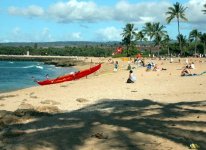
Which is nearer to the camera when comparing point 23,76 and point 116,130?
point 116,130

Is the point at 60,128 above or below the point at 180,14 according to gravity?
below

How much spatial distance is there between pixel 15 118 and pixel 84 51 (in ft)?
591

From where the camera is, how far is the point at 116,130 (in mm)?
9641

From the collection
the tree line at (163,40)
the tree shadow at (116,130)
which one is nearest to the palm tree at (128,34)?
the tree line at (163,40)

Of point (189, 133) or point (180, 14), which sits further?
point (180, 14)

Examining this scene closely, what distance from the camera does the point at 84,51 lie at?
192250 mm

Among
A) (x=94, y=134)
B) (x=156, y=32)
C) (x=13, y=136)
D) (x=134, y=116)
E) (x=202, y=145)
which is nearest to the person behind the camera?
(x=202, y=145)

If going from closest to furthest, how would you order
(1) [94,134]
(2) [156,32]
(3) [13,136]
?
(1) [94,134] < (3) [13,136] < (2) [156,32]

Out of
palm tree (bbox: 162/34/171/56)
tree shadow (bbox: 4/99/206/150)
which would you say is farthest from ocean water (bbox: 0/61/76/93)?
palm tree (bbox: 162/34/171/56)

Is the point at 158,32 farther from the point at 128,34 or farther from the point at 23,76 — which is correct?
the point at 23,76

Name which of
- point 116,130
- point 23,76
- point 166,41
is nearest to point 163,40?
point 166,41

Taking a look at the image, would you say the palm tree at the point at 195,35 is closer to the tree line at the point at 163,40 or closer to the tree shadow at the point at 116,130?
the tree line at the point at 163,40

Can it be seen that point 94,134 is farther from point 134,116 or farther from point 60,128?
point 134,116

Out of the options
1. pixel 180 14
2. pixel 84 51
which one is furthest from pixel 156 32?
pixel 84 51
